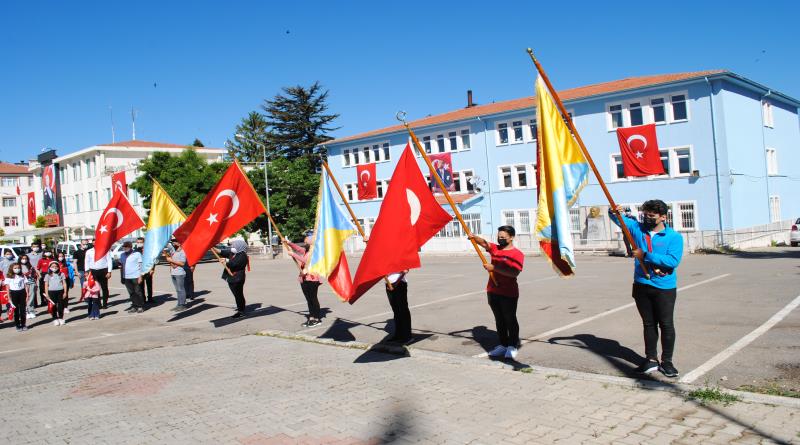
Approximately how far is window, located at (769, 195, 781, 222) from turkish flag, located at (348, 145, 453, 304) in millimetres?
35874

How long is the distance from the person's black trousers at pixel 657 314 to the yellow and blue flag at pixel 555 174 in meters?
0.80

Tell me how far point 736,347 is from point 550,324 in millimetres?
3082

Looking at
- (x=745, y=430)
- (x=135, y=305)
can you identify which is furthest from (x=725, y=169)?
(x=745, y=430)

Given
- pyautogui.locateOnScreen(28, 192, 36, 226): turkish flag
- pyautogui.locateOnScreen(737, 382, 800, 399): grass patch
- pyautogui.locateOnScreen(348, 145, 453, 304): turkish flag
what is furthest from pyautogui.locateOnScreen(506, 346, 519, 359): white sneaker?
pyautogui.locateOnScreen(28, 192, 36, 226): turkish flag

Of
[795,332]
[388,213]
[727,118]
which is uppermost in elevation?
[727,118]

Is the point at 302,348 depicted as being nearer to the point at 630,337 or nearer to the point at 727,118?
the point at 630,337

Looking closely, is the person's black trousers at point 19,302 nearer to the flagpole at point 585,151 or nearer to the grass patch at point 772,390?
the flagpole at point 585,151

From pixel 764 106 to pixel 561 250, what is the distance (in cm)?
3875

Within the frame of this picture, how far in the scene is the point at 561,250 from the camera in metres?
6.70

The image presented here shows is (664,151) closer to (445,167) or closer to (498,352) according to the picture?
(445,167)

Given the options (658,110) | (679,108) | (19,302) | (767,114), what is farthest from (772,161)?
(19,302)

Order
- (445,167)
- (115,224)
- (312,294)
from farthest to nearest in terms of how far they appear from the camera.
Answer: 1. (445,167)
2. (115,224)
3. (312,294)

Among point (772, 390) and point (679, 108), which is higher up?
point (679, 108)

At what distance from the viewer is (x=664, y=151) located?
34.7m
